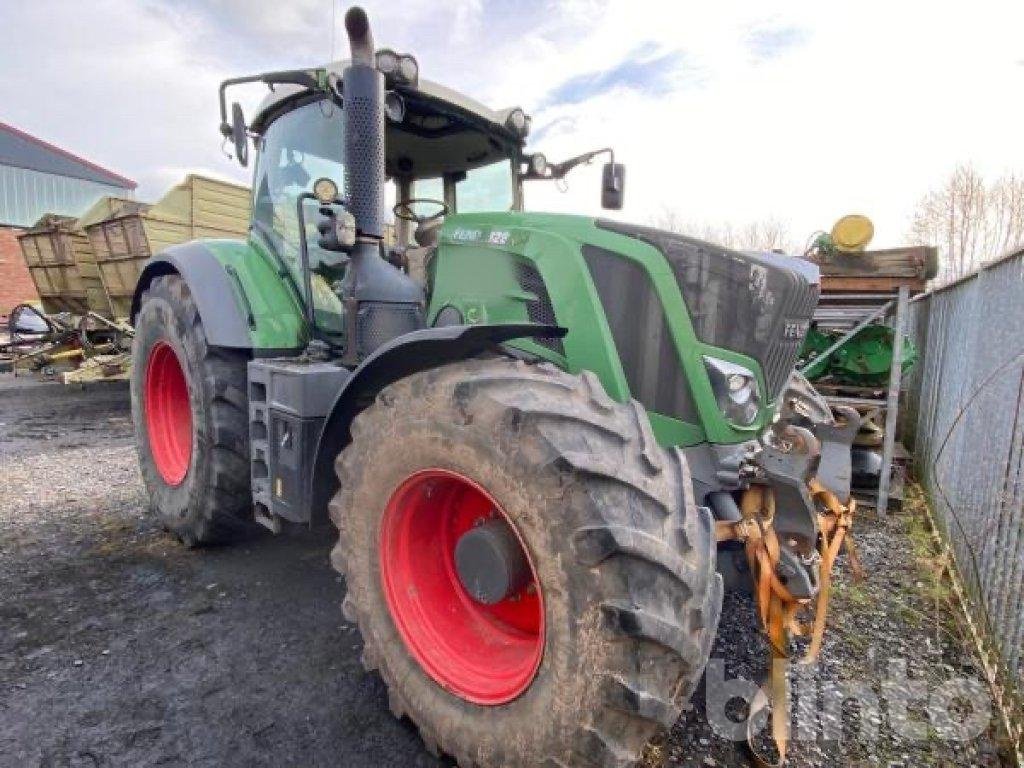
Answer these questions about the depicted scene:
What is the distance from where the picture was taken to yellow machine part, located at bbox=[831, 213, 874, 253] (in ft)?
15.8

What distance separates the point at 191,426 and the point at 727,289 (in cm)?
291

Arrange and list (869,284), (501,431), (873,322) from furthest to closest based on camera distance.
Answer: (873,322)
(869,284)
(501,431)

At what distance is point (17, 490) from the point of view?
457 centimetres

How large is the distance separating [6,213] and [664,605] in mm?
31107

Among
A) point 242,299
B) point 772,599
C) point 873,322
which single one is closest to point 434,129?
point 242,299

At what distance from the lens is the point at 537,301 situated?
2285 millimetres

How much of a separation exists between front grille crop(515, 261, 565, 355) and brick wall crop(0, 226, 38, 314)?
2240 centimetres

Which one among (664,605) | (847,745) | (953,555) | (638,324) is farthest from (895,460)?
(664,605)

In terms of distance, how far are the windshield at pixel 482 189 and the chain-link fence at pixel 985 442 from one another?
279 cm

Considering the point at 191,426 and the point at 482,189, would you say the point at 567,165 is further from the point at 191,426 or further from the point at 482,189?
the point at 191,426

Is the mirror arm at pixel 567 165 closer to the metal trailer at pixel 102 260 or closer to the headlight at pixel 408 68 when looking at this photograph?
the headlight at pixel 408 68

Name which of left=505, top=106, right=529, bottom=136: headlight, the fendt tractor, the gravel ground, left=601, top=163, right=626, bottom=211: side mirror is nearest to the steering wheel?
the fendt tractor

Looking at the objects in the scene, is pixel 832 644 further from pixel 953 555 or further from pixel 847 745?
pixel 953 555

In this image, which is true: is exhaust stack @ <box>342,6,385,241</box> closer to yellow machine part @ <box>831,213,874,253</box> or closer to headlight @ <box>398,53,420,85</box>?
headlight @ <box>398,53,420,85</box>
